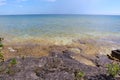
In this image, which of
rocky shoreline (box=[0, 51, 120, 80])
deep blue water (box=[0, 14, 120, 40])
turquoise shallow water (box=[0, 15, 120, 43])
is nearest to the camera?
rocky shoreline (box=[0, 51, 120, 80])

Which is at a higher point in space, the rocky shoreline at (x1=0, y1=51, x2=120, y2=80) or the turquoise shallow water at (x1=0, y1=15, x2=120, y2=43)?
the rocky shoreline at (x1=0, y1=51, x2=120, y2=80)

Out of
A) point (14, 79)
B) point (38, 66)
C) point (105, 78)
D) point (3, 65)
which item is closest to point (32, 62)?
point (38, 66)

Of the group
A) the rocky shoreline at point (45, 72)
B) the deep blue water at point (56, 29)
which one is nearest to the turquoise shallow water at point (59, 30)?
the deep blue water at point (56, 29)

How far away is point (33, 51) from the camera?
1628cm

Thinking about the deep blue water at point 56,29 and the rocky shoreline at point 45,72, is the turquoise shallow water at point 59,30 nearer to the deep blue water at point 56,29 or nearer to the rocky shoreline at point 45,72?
the deep blue water at point 56,29

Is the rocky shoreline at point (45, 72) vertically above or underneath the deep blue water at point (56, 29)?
above

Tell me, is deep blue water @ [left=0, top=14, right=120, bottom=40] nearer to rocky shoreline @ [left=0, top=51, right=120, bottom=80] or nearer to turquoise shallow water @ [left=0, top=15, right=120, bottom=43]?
turquoise shallow water @ [left=0, top=15, right=120, bottom=43]

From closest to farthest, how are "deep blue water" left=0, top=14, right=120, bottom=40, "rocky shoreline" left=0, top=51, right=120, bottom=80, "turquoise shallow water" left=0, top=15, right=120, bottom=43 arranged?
"rocky shoreline" left=0, top=51, right=120, bottom=80, "turquoise shallow water" left=0, top=15, right=120, bottom=43, "deep blue water" left=0, top=14, right=120, bottom=40

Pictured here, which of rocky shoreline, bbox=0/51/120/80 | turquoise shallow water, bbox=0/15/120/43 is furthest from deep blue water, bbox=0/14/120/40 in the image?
rocky shoreline, bbox=0/51/120/80

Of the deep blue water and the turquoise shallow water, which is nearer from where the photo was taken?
the turquoise shallow water

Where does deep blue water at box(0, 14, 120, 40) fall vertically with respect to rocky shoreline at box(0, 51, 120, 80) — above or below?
below

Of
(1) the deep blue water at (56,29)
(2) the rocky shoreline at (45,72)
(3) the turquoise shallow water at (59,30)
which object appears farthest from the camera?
(1) the deep blue water at (56,29)

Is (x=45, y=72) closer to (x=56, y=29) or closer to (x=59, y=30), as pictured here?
(x=59, y=30)

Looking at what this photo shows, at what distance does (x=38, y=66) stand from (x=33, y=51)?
8.38 m
